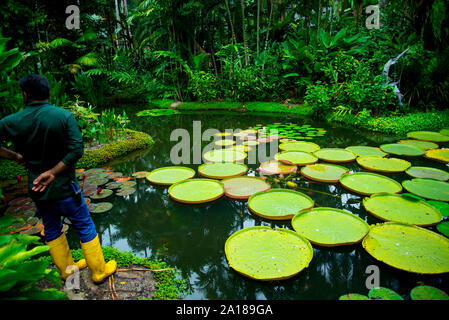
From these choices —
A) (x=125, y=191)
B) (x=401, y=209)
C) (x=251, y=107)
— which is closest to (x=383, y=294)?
(x=401, y=209)

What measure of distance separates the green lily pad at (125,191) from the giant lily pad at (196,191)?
54 centimetres

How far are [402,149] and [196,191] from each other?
3.76m

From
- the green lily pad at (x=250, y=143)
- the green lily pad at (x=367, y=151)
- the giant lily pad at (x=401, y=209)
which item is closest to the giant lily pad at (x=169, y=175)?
the green lily pad at (x=250, y=143)

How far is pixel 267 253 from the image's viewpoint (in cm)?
213

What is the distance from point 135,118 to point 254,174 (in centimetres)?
566

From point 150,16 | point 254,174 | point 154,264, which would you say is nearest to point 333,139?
point 254,174

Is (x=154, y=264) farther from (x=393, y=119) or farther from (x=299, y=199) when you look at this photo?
(x=393, y=119)

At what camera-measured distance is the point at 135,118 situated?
813 cm

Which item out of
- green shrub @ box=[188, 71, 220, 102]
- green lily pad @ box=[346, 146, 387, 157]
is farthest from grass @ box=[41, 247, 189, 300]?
green shrub @ box=[188, 71, 220, 102]

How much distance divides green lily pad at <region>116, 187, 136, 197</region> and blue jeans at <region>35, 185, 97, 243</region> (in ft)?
4.77

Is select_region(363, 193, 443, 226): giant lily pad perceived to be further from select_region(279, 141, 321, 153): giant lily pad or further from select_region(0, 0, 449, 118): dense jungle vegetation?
select_region(0, 0, 449, 118): dense jungle vegetation

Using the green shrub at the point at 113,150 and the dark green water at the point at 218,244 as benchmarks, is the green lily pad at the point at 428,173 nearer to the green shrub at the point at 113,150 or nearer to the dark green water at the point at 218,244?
the dark green water at the point at 218,244

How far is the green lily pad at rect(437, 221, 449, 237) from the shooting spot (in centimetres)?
231

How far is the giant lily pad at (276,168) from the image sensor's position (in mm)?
3749
